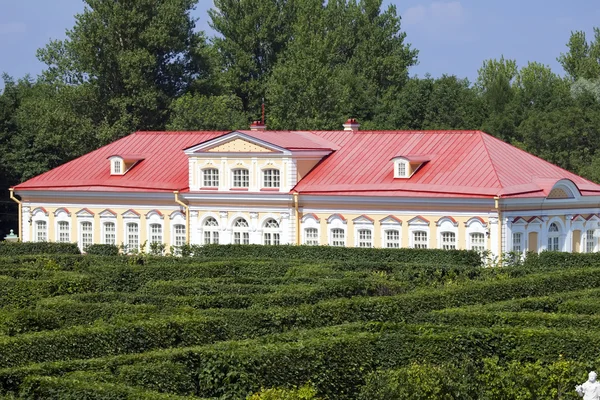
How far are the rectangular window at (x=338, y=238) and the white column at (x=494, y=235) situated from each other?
6.07 metres

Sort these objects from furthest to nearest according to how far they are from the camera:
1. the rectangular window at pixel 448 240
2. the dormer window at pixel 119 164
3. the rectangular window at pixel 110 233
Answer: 1. the dormer window at pixel 119 164
2. the rectangular window at pixel 110 233
3. the rectangular window at pixel 448 240

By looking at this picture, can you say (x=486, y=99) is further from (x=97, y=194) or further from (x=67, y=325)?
(x=67, y=325)

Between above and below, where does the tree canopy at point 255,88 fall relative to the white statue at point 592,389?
above

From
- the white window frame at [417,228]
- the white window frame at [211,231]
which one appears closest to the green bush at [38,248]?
the white window frame at [211,231]

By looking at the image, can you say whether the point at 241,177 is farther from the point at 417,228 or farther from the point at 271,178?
the point at 417,228

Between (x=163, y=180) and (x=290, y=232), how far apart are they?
21.0ft

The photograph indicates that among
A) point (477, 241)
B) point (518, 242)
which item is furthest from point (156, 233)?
point (518, 242)

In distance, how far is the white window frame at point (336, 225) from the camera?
48.9 meters

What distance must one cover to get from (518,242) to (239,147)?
11638mm

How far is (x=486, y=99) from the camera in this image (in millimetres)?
84062

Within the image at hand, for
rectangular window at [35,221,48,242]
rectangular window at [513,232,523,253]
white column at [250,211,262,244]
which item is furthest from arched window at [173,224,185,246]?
rectangular window at [513,232,523,253]

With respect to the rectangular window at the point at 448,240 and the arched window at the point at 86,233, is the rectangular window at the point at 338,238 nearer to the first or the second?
the rectangular window at the point at 448,240

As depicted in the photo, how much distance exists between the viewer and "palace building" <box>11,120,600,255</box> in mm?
46312

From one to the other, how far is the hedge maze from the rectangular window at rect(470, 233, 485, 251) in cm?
607
